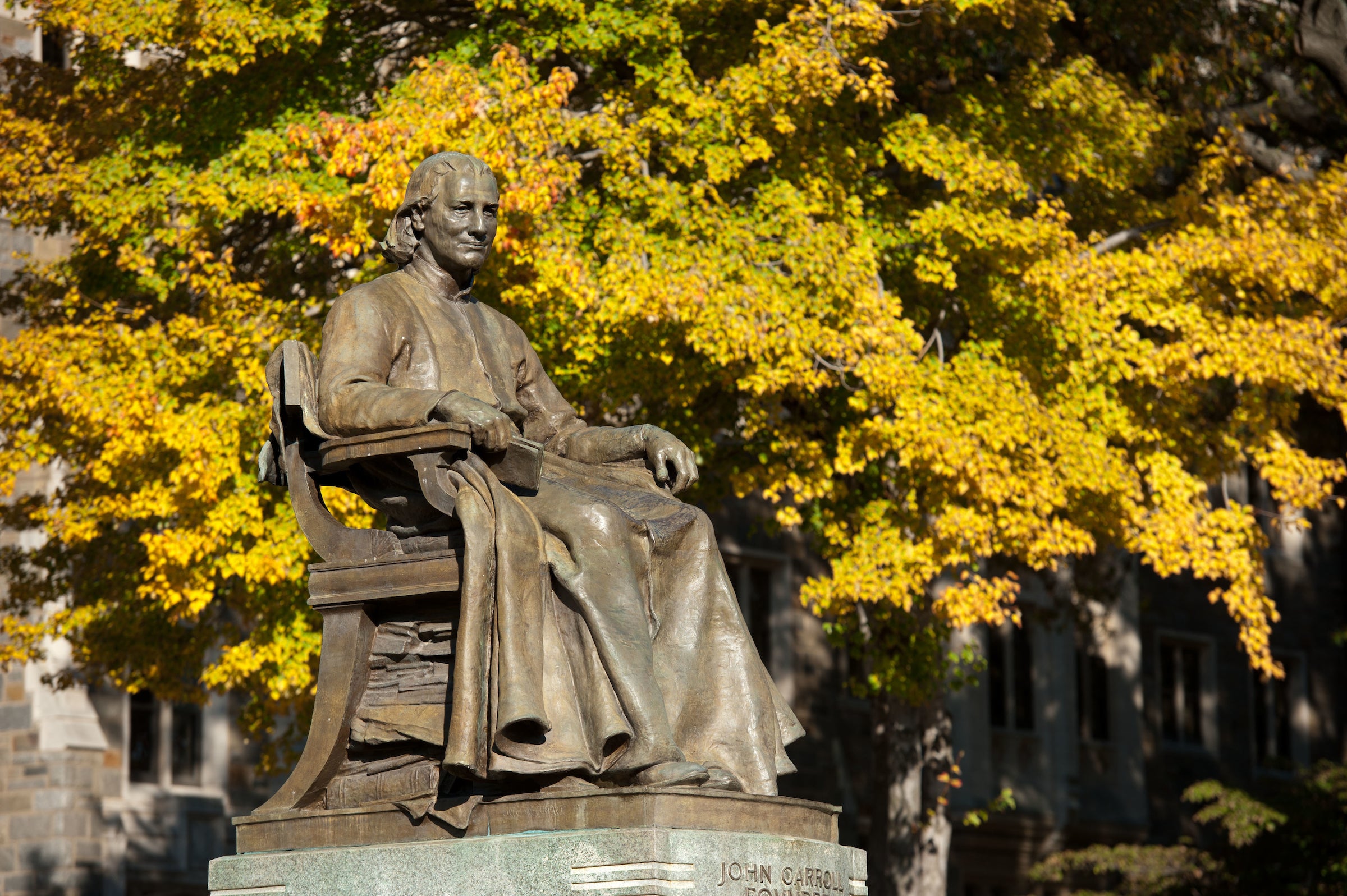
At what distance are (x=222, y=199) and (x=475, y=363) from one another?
673 centimetres

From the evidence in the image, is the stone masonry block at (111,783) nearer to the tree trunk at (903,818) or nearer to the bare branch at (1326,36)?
the tree trunk at (903,818)

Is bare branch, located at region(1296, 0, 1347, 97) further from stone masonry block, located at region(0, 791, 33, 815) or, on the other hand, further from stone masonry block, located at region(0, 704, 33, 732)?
stone masonry block, located at region(0, 791, 33, 815)

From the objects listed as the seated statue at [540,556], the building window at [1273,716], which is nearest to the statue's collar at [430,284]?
the seated statue at [540,556]

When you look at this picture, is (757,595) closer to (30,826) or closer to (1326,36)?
(30,826)

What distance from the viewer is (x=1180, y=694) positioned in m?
29.9

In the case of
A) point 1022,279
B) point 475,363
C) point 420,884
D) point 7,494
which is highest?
point 1022,279

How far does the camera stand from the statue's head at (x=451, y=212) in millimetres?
7488

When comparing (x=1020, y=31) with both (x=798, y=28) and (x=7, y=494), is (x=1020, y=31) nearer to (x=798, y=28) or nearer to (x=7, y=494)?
(x=798, y=28)

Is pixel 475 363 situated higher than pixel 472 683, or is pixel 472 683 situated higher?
pixel 475 363

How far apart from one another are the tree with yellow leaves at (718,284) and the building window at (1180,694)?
14.3 meters

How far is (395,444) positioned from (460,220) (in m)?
1.11

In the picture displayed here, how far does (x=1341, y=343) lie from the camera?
715 inches

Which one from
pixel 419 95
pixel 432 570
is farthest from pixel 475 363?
pixel 419 95

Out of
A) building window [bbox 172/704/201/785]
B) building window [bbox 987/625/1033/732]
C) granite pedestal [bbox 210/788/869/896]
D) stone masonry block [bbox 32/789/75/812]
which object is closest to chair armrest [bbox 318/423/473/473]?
granite pedestal [bbox 210/788/869/896]
